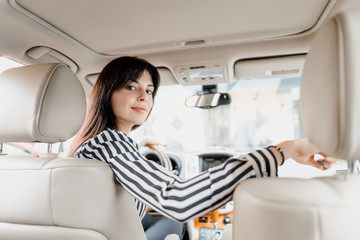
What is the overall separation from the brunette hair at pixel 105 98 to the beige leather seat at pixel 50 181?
9.8 inches

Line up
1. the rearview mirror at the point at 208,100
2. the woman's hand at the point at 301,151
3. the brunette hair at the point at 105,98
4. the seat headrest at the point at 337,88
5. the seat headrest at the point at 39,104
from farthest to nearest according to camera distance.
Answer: the rearview mirror at the point at 208,100
the brunette hair at the point at 105,98
the seat headrest at the point at 39,104
the woman's hand at the point at 301,151
the seat headrest at the point at 337,88

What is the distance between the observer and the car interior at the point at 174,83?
0.52 metres

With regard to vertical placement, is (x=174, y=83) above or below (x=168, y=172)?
above

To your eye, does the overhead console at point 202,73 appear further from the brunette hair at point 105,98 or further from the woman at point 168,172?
the woman at point 168,172

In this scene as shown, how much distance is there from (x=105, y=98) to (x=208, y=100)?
3.88 feet

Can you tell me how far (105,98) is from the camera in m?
1.33

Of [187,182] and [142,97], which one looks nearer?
[187,182]

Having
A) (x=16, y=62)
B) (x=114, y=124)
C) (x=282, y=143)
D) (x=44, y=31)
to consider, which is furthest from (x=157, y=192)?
(x=16, y=62)

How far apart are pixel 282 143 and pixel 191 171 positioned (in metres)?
1.96

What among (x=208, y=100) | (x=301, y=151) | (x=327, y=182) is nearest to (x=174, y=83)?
(x=208, y=100)

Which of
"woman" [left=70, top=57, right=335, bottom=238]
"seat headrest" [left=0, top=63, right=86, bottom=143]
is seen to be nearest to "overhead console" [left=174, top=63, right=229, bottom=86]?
"woman" [left=70, top=57, right=335, bottom=238]

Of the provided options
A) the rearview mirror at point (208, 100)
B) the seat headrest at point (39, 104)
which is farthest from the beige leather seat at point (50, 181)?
the rearview mirror at point (208, 100)

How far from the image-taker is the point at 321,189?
0.54 meters

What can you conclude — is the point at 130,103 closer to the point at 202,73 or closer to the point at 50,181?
the point at 50,181
